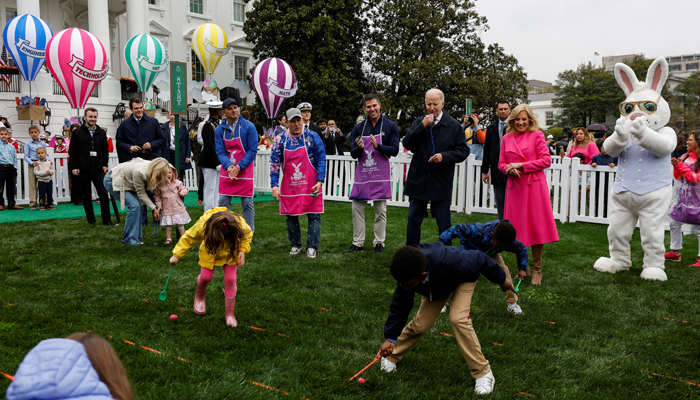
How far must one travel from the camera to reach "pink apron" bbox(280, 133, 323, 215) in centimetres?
688

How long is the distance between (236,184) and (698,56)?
150m

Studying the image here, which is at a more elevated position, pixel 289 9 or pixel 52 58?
pixel 289 9

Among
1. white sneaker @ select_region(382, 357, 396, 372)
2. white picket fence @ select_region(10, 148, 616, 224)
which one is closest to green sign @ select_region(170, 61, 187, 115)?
white picket fence @ select_region(10, 148, 616, 224)

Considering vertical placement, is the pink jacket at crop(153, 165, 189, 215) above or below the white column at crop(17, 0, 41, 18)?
below

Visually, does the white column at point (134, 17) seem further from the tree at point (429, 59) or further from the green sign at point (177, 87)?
the green sign at point (177, 87)

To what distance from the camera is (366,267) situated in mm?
6414

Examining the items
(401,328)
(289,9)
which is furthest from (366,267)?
(289,9)

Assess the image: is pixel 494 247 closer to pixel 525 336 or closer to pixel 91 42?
pixel 525 336

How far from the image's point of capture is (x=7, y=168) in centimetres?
1137

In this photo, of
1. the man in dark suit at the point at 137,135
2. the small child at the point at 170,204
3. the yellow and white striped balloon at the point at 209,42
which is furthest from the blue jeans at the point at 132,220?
the yellow and white striped balloon at the point at 209,42

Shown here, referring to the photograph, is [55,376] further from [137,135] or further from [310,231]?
[137,135]

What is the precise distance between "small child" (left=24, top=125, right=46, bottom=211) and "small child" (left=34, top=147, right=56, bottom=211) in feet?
0.38

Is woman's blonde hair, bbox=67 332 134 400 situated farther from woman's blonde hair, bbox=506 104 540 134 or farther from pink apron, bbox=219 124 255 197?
pink apron, bbox=219 124 255 197

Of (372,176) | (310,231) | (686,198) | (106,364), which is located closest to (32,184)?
(310,231)
